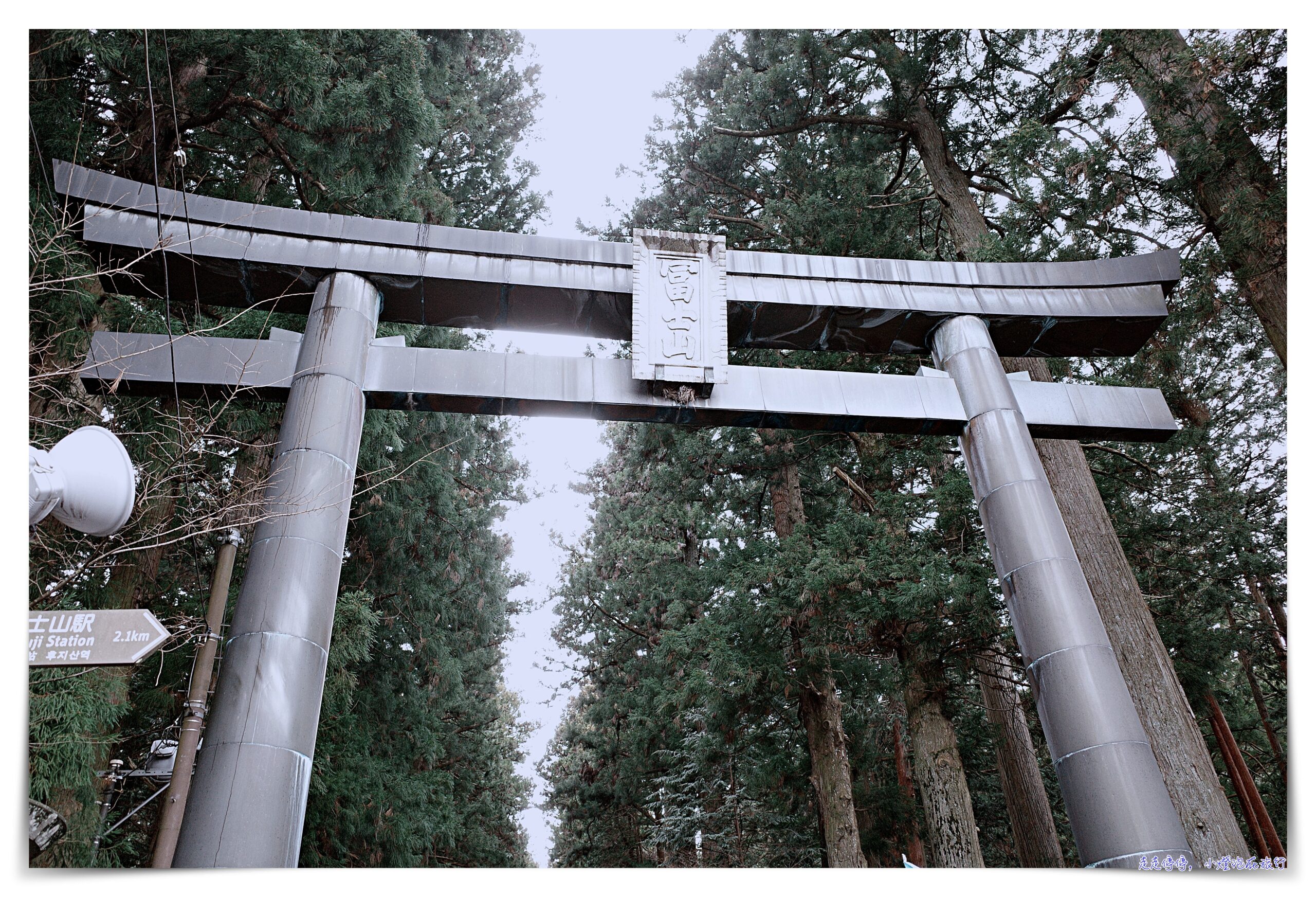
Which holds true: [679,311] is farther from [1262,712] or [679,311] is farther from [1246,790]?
[1262,712]

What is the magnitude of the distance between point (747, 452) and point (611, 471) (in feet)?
28.0

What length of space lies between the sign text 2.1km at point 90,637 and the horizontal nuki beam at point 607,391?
2.18m

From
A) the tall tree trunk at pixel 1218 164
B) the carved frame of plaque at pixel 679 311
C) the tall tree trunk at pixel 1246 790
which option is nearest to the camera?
the carved frame of plaque at pixel 679 311

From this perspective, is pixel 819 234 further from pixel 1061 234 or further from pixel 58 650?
pixel 58 650

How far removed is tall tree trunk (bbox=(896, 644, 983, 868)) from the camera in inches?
328

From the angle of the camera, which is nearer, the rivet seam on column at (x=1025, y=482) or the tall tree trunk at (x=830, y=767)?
the rivet seam on column at (x=1025, y=482)

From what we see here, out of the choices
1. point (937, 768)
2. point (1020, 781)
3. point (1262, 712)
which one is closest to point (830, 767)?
point (937, 768)

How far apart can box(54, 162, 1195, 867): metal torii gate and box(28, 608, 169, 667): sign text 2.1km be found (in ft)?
3.67

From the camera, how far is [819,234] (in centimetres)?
987

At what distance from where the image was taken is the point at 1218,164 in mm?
6375

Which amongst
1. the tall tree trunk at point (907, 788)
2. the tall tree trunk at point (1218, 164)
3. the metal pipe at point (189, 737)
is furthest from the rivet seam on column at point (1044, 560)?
the tall tree trunk at point (907, 788)

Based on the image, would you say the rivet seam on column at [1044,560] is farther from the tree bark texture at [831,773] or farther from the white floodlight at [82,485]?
the tree bark texture at [831,773]

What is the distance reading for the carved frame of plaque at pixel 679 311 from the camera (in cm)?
505

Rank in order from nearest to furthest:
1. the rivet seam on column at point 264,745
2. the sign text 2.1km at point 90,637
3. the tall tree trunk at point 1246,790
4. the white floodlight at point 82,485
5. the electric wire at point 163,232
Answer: the white floodlight at point 82,485, the sign text 2.1km at point 90,637, the electric wire at point 163,232, the rivet seam on column at point 264,745, the tall tree trunk at point 1246,790
